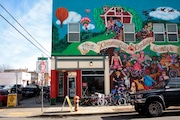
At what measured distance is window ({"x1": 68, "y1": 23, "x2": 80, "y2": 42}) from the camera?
2114cm

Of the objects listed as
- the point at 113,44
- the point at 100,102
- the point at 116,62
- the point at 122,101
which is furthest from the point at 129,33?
the point at 100,102

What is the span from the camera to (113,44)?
2111cm

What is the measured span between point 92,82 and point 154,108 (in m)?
8.22

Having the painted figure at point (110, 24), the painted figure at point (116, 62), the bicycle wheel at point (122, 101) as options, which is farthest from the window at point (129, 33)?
the bicycle wheel at point (122, 101)

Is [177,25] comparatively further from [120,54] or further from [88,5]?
[88,5]

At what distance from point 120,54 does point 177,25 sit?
5747mm

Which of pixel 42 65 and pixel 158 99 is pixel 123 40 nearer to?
pixel 42 65

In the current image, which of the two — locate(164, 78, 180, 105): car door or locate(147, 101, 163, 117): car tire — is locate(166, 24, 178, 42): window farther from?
locate(147, 101, 163, 117): car tire

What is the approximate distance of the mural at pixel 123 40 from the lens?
20.9m

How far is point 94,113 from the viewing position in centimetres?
1552

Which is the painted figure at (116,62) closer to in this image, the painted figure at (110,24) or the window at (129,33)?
the window at (129,33)

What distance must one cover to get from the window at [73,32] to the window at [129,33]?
13.0 ft

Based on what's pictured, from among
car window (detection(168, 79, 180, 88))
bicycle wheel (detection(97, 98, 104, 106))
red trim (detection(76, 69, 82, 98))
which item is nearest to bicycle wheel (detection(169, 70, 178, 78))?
bicycle wheel (detection(97, 98, 104, 106))

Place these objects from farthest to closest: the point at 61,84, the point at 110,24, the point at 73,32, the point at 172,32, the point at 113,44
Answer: the point at 61,84 < the point at 172,32 < the point at 110,24 < the point at 73,32 < the point at 113,44
